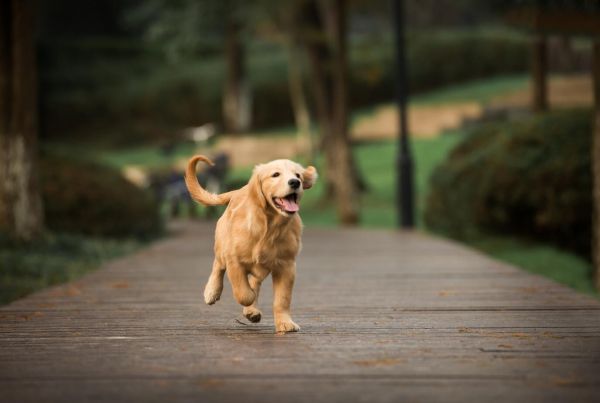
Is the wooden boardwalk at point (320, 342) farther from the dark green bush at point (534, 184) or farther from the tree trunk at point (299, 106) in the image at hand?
the tree trunk at point (299, 106)

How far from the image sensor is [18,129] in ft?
47.3

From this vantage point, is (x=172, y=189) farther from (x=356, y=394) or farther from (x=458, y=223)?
(x=356, y=394)

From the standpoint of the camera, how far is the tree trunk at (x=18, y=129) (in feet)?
47.1

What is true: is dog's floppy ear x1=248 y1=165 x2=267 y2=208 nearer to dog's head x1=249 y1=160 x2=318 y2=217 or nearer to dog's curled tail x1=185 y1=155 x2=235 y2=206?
dog's head x1=249 y1=160 x2=318 y2=217

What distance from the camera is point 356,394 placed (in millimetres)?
→ 5566

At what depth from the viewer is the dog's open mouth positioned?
7053mm

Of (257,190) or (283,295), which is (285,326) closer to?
(283,295)

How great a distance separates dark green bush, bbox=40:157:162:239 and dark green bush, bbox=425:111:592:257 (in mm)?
5249

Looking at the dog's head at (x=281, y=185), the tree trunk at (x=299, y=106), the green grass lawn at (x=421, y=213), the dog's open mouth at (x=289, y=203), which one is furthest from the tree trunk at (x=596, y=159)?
the tree trunk at (x=299, y=106)

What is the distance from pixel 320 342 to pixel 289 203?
94 cm

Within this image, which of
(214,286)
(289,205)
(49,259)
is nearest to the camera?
(289,205)

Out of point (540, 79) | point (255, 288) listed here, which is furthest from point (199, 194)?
point (540, 79)

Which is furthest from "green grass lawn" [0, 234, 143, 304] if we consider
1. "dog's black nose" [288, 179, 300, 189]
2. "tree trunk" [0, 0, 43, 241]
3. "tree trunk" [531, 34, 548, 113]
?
"tree trunk" [531, 34, 548, 113]

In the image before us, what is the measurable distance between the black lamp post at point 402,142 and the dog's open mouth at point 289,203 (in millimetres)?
13058
